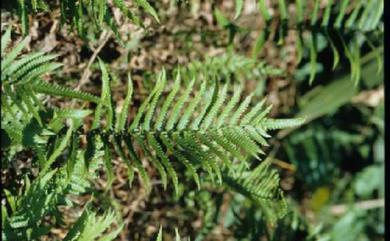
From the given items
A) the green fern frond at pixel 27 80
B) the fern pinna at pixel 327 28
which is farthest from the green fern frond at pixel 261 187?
the green fern frond at pixel 27 80

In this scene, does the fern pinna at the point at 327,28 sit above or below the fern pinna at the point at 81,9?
above

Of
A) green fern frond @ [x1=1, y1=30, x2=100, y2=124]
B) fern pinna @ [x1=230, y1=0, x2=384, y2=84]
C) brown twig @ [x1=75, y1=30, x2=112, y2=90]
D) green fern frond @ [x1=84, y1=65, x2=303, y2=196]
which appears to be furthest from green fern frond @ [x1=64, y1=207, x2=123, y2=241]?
Result: fern pinna @ [x1=230, y1=0, x2=384, y2=84]

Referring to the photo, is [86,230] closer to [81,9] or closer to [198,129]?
[198,129]

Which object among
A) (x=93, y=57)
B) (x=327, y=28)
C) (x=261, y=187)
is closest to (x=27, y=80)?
(x=93, y=57)

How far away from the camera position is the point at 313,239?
1556mm

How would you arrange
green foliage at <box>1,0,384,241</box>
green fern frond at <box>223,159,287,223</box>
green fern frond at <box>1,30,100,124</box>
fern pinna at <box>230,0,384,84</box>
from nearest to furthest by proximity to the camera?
green fern frond at <box>1,30,100,124</box> < green foliage at <box>1,0,384,241</box> < green fern frond at <box>223,159,287,223</box> < fern pinna at <box>230,0,384,84</box>

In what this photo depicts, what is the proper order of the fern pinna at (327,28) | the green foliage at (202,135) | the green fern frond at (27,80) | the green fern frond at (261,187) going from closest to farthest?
the green fern frond at (27,80) → the green foliage at (202,135) → the green fern frond at (261,187) → the fern pinna at (327,28)

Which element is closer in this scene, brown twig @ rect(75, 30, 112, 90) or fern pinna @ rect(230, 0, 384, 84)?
brown twig @ rect(75, 30, 112, 90)

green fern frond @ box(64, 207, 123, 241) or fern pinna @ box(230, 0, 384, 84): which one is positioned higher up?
fern pinna @ box(230, 0, 384, 84)

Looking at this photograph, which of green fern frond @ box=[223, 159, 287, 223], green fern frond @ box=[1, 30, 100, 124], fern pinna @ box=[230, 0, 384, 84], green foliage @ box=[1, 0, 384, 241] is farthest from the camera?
fern pinna @ box=[230, 0, 384, 84]

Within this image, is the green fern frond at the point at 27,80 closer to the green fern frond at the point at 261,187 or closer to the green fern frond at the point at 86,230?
the green fern frond at the point at 86,230

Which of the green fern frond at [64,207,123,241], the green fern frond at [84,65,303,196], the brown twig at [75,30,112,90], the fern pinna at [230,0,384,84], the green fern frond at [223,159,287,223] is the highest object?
the fern pinna at [230,0,384,84]

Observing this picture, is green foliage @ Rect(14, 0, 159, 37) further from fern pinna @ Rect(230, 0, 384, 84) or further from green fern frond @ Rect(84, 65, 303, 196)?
fern pinna @ Rect(230, 0, 384, 84)

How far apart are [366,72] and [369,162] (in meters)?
0.42
